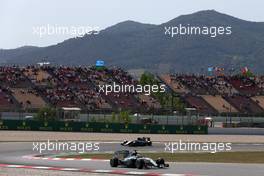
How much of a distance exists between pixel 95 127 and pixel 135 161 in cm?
3511

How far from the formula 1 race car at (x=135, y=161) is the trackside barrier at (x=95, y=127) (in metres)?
32.1

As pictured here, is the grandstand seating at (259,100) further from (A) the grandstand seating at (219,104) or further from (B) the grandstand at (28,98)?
(B) the grandstand at (28,98)

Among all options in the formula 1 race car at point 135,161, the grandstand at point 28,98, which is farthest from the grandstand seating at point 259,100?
the formula 1 race car at point 135,161

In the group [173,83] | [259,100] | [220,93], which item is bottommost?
→ [259,100]

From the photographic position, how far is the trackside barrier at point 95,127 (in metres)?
57.4

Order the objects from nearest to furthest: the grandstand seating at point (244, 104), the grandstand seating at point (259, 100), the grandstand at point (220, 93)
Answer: the grandstand at point (220, 93), the grandstand seating at point (244, 104), the grandstand seating at point (259, 100)

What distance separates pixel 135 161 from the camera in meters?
25.7

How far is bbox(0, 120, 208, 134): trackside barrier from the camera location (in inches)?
2259

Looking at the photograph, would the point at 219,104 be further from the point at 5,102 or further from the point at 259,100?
the point at 5,102

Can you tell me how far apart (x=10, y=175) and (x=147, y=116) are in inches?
2054

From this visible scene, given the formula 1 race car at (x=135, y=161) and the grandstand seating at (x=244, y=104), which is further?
the grandstand seating at (x=244, y=104)

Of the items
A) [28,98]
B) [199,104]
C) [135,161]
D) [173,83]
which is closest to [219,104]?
[199,104]

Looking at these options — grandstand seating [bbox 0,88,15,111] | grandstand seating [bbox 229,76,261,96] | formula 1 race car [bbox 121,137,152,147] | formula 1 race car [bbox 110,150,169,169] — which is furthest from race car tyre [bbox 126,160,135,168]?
grandstand seating [bbox 229,76,261,96]

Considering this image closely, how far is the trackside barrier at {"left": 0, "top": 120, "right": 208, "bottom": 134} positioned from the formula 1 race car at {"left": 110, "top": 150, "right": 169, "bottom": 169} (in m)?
32.1
